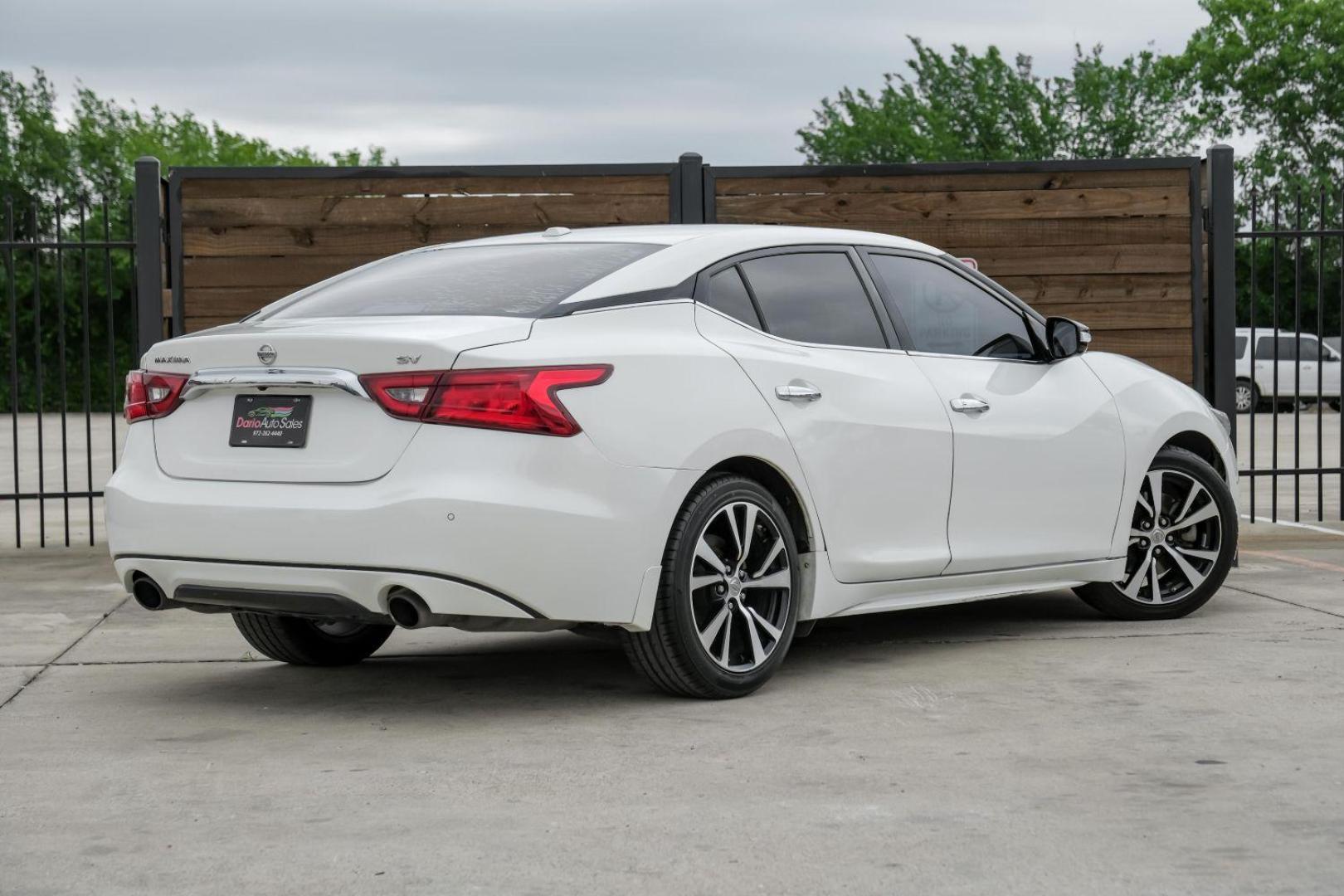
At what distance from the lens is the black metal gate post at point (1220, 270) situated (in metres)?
9.84

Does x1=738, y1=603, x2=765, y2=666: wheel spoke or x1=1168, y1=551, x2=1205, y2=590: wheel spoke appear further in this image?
x1=1168, y1=551, x2=1205, y2=590: wheel spoke

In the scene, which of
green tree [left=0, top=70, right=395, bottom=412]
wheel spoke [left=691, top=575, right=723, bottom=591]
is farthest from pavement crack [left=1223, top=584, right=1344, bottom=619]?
green tree [left=0, top=70, right=395, bottom=412]

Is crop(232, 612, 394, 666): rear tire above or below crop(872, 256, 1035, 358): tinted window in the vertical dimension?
below

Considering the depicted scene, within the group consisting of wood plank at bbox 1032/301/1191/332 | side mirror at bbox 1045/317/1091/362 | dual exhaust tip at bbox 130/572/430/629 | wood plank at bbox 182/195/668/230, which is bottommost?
dual exhaust tip at bbox 130/572/430/629

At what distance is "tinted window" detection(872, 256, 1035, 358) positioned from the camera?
6672mm

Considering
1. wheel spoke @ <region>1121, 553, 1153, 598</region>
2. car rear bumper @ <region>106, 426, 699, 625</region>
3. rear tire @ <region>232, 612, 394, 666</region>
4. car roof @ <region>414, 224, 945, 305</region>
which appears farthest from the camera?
wheel spoke @ <region>1121, 553, 1153, 598</region>

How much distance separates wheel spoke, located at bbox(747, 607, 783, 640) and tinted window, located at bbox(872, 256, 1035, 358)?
4.34 feet

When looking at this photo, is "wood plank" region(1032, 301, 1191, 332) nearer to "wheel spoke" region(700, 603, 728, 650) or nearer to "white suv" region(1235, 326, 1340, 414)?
"wheel spoke" region(700, 603, 728, 650)

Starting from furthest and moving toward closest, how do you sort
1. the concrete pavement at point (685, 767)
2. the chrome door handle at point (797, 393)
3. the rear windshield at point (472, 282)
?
the chrome door handle at point (797, 393) → the rear windshield at point (472, 282) → the concrete pavement at point (685, 767)

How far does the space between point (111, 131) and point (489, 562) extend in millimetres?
52145

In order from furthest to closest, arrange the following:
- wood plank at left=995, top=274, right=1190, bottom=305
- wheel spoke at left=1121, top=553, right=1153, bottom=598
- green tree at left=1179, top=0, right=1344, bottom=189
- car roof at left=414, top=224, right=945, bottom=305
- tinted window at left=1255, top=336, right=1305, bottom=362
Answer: green tree at left=1179, top=0, right=1344, bottom=189, tinted window at left=1255, top=336, right=1305, bottom=362, wood plank at left=995, top=274, right=1190, bottom=305, wheel spoke at left=1121, top=553, right=1153, bottom=598, car roof at left=414, top=224, right=945, bottom=305

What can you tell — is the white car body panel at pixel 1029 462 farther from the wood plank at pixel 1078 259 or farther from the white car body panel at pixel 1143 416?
the wood plank at pixel 1078 259

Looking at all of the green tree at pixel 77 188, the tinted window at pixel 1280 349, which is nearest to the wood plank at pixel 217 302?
the green tree at pixel 77 188

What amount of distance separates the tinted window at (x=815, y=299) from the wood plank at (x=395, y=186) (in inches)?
146
